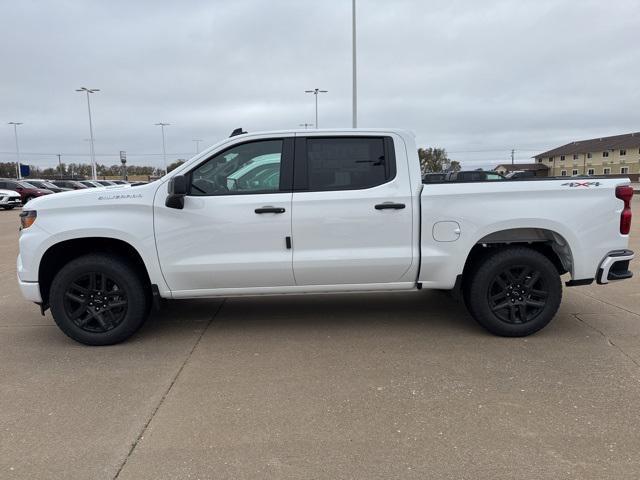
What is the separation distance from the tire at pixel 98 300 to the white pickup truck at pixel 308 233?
0.01 m

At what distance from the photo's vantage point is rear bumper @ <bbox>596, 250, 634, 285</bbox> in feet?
14.5

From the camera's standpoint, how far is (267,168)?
446cm

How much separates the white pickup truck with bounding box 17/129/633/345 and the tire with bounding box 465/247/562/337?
0.01 m

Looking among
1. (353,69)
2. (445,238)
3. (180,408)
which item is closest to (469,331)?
(445,238)

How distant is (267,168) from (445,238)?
1.75 meters

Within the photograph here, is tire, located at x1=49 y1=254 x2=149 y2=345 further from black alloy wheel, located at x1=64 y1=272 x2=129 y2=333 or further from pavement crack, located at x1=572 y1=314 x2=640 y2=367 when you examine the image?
pavement crack, located at x1=572 y1=314 x2=640 y2=367

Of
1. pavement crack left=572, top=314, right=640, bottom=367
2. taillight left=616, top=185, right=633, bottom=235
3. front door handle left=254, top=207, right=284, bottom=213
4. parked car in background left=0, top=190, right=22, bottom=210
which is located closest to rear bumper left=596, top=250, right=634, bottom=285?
taillight left=616, top=185, right=633, bottom=235

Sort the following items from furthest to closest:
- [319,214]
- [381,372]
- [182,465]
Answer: [319,214], [381,372], [182,465]

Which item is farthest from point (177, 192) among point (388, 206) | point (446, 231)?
point (446, 231)

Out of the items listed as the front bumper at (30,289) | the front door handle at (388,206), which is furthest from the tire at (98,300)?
the front door handle at (388,206)

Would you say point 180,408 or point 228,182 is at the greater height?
point 228,182

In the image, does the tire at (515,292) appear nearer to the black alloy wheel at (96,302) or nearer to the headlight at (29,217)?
the black alloy wheel at (96,302)

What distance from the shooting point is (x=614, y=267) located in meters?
4.47

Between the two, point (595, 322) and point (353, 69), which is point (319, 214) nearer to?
point (595, 322)
